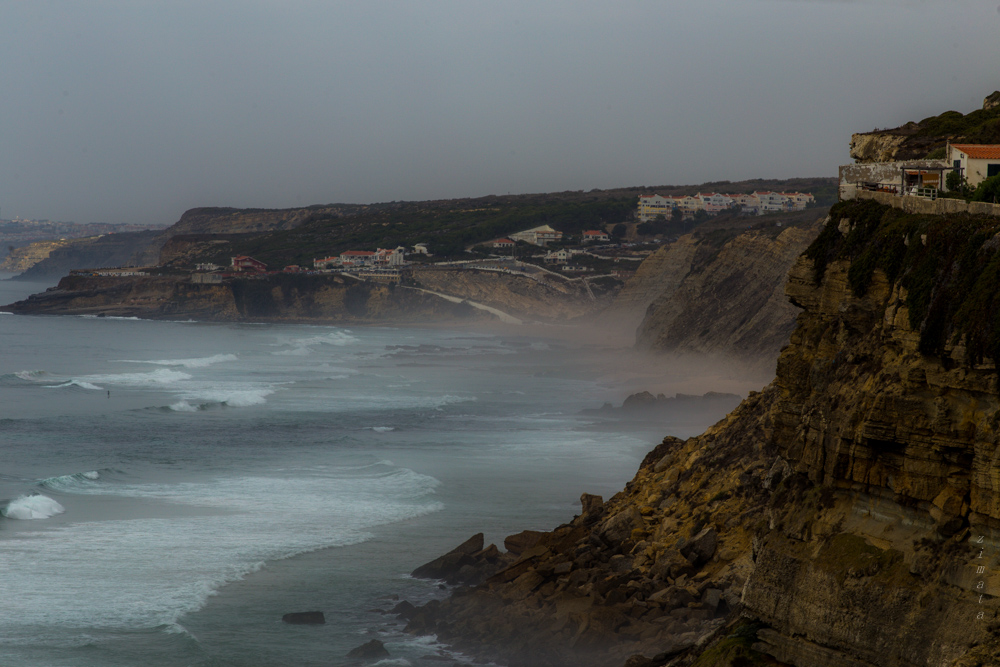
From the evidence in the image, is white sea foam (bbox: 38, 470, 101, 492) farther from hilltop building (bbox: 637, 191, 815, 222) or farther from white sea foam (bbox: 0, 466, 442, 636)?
hilltop building (bbox: 637, 191, 815, 222)

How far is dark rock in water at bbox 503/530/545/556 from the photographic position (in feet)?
72.4

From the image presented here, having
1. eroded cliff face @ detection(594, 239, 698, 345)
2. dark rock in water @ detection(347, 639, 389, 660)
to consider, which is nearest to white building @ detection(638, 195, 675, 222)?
eroded cliff face @ detection(594, 239, 698, 345)

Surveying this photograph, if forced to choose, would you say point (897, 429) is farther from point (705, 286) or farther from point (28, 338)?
point (28, 338)

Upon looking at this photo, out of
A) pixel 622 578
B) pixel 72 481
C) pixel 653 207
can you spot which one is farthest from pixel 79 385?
pixel 653 207

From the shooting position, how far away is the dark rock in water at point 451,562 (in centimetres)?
2277

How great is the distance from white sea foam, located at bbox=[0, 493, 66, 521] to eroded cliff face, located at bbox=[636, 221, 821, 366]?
3561 centimetres

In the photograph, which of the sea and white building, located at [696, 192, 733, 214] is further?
white building, located at [696, 192, 733, 214]

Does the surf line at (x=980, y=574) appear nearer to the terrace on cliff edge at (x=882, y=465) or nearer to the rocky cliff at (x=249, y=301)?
the terrace on cliff edge at (x=882, y=465)

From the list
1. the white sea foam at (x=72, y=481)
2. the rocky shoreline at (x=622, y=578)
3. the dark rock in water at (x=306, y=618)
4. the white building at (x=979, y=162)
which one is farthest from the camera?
the white sea foam at (x=72, y=481)

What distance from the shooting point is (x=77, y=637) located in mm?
19406

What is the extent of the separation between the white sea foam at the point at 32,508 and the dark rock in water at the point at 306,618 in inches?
446

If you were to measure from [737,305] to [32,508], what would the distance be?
4613 centimetres

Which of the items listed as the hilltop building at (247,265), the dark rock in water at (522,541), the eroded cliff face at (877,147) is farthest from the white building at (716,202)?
the eroded cliff face at (877,147)

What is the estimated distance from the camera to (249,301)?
13000cm
